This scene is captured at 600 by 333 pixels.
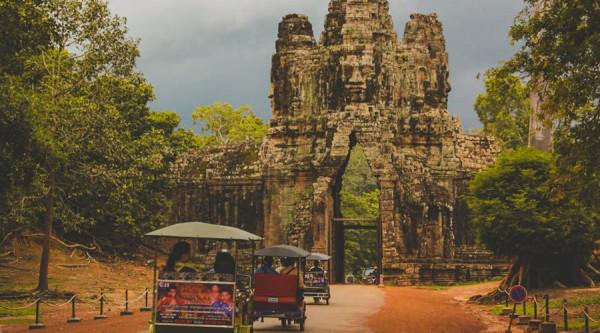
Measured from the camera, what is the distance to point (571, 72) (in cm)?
1636

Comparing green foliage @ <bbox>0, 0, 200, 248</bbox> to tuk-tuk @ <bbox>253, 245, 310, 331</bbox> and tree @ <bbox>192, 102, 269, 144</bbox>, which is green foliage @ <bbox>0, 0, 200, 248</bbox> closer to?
tuk-tuk @ <bbox>253, 245, 310, 331</bbox>

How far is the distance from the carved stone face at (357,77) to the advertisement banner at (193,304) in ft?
85.6

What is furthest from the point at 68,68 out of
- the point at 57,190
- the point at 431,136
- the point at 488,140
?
the point at 488,140

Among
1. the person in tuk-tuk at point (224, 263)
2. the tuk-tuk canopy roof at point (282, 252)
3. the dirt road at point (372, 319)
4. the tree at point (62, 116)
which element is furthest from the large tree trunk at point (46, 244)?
the person in tuk-tuk at point (224, 263)

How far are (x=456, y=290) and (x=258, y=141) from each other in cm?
1320

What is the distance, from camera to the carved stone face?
38250mm

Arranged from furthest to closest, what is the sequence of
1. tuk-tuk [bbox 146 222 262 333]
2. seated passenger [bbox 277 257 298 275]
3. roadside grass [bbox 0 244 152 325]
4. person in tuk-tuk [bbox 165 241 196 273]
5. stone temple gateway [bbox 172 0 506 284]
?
1. stone temple gateway [bbox 172 0 506 284]
2. roadside grass [bbox 0 244 152 325]
3. seated passenger [bbox 277 257 298 275]
4. person in tuk-tuk [bbox 165 241 196 273]
5. tuk-tuk [bbox 146 222 262 333]

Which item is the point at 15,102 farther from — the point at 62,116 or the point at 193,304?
the point at 193,304

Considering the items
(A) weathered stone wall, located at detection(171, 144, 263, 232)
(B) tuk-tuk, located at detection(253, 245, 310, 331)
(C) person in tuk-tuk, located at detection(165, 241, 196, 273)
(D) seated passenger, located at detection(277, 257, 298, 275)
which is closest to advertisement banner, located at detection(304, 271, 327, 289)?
(D) seated passenger, located at detection(277, 257, 298, 275)

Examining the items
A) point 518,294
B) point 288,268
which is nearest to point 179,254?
point 288,268

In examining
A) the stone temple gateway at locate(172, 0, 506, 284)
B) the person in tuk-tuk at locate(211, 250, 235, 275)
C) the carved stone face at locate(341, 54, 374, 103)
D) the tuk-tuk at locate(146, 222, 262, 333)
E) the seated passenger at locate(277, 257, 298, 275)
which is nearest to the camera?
the tuk-tuk at locate(146, 222, 262, 333)

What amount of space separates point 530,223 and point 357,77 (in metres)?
15.1

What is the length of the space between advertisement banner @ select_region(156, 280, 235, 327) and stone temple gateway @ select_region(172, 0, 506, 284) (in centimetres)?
2288

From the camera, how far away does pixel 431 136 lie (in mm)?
39906
